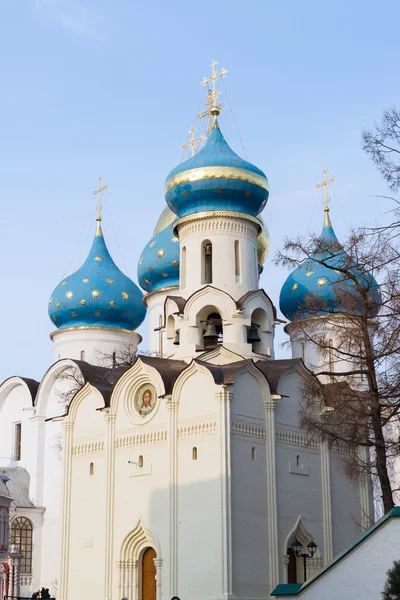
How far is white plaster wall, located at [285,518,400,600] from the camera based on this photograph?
10750mm

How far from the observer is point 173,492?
17.7 m

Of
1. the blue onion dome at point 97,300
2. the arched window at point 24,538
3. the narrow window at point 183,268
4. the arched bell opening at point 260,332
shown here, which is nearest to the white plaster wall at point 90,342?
the blue onion dome at point 97,300

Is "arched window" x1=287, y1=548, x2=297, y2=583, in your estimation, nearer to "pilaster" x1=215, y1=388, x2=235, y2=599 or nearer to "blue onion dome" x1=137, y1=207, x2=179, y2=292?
"pilaster" x1=215, y1=388, x2=235, y2=599

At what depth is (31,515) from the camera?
2461cm

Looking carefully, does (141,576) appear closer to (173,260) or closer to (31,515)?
(31,515)

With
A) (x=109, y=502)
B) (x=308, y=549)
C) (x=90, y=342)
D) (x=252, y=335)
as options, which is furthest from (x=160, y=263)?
(x=308, y=549)

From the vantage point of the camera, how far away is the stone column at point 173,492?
17.3 metres

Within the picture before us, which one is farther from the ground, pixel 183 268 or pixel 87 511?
pixel 183 268

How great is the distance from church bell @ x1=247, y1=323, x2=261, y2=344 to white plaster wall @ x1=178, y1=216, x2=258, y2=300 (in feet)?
2.30

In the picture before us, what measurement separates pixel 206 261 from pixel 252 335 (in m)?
1.99

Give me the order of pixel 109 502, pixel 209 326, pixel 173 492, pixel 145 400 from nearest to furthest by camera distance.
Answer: pixel 173 492 < pixel 109 502 < pixel 145 400 < pixel 209 326

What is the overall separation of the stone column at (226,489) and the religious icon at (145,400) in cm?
178

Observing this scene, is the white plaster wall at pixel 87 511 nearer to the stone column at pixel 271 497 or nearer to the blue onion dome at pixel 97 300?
the stone column at pixel 271 497

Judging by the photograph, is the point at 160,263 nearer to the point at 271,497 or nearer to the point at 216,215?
the point at 216,215
